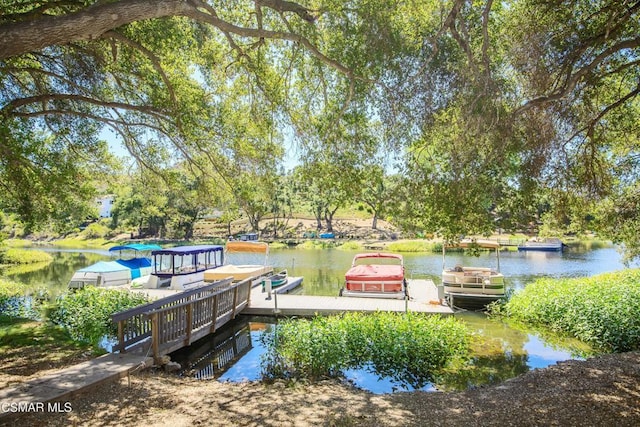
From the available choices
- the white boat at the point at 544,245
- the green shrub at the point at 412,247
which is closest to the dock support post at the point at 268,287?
the green shrub at the point at 412,247

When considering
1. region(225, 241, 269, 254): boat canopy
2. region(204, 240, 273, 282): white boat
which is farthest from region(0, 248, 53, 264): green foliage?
region(204, 240, 273, 282): white boat

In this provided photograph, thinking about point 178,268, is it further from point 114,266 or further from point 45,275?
point 45,275

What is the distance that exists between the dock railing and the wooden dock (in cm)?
146

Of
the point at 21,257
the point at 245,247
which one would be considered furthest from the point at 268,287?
the point at 21,257

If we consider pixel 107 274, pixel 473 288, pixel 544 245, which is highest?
pixel 107 274

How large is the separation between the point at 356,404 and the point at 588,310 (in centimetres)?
865

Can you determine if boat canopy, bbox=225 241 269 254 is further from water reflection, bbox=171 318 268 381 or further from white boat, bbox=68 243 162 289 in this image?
water reflection, bbox=171 318 268 381

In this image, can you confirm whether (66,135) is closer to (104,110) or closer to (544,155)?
(104,110)

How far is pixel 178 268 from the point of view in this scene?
18406 millimetres

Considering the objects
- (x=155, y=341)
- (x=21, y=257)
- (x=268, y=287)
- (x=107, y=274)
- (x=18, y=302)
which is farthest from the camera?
(x=21, y=257)

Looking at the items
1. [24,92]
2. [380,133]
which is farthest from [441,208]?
[24,92]

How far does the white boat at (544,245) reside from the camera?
4458 centimetres

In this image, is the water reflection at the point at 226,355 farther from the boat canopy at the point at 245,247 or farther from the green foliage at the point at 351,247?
the green foliage at the point at 351,247

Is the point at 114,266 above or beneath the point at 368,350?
above
